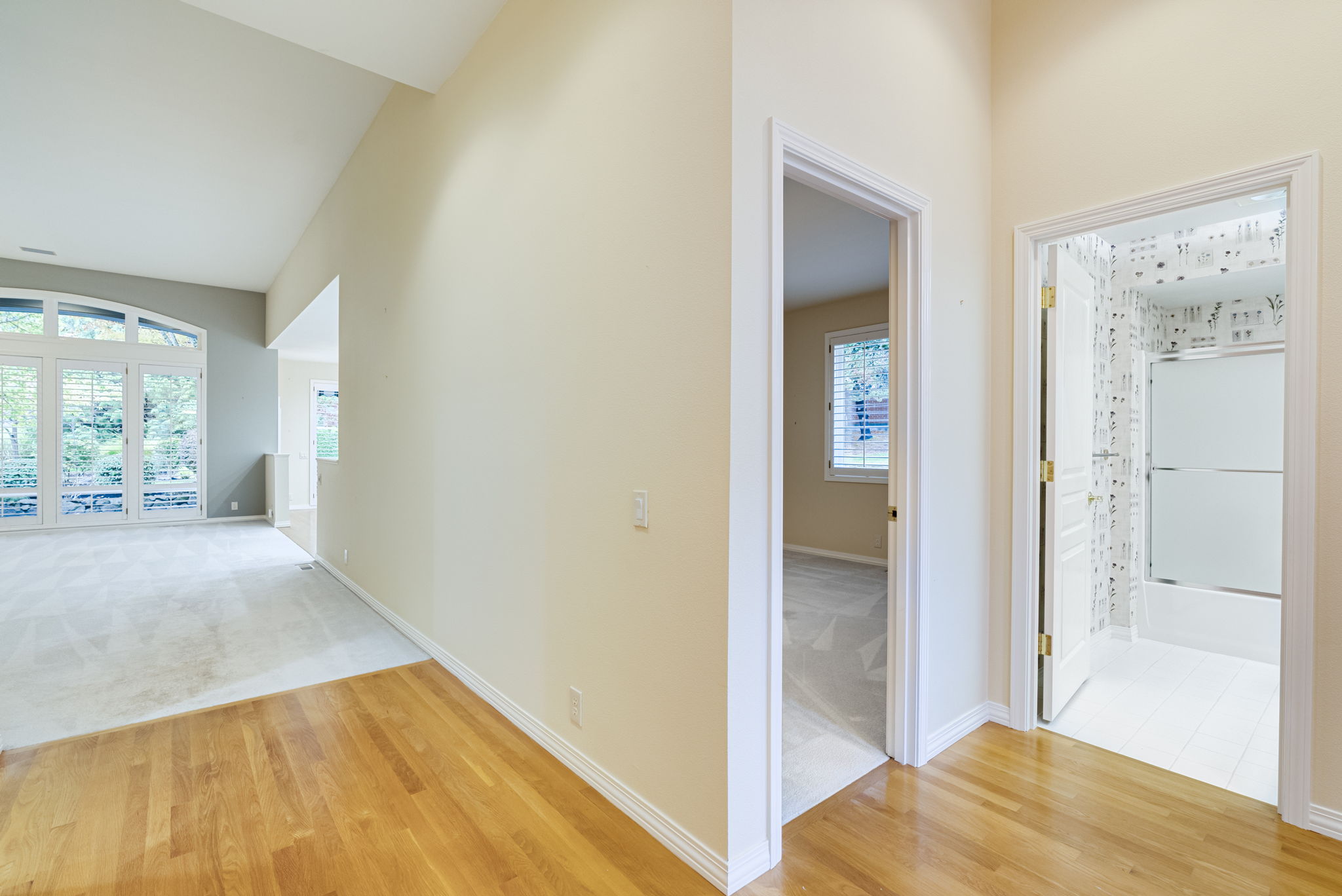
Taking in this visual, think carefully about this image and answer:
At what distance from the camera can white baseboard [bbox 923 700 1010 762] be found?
229 centimetres

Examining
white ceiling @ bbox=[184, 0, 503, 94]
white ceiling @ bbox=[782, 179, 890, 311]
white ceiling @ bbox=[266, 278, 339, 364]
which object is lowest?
white ceiling @ bbox=[266, 278, 339, 364]

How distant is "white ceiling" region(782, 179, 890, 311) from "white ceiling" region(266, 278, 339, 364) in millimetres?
3992

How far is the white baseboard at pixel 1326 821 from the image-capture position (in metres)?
1.78

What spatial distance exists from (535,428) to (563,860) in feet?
4.85

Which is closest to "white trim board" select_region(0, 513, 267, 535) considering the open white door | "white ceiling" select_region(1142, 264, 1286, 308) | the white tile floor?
the open white door

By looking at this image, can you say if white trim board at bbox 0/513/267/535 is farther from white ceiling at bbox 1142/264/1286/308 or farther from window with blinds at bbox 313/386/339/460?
white ceiling at bbox 1142/264/1286/308

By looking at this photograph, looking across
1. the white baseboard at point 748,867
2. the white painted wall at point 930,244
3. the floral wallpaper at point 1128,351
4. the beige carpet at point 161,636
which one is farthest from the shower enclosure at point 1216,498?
the beige carpet at point 161,636

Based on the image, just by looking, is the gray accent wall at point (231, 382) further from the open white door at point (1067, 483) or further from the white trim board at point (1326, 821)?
the white trim board at point (1326, 821)

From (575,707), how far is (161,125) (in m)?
5.24

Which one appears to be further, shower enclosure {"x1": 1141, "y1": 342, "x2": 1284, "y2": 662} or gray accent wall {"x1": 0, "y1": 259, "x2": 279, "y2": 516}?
gray accent wall {"x1": 0, "y1": 259, "x2": 279, "y2": 516}

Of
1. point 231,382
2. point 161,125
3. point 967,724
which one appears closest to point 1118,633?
point 967,724

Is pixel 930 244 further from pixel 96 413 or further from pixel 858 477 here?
pixel 96 413

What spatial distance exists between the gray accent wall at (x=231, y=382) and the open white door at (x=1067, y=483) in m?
10.5

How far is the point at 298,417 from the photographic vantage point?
431 inches
